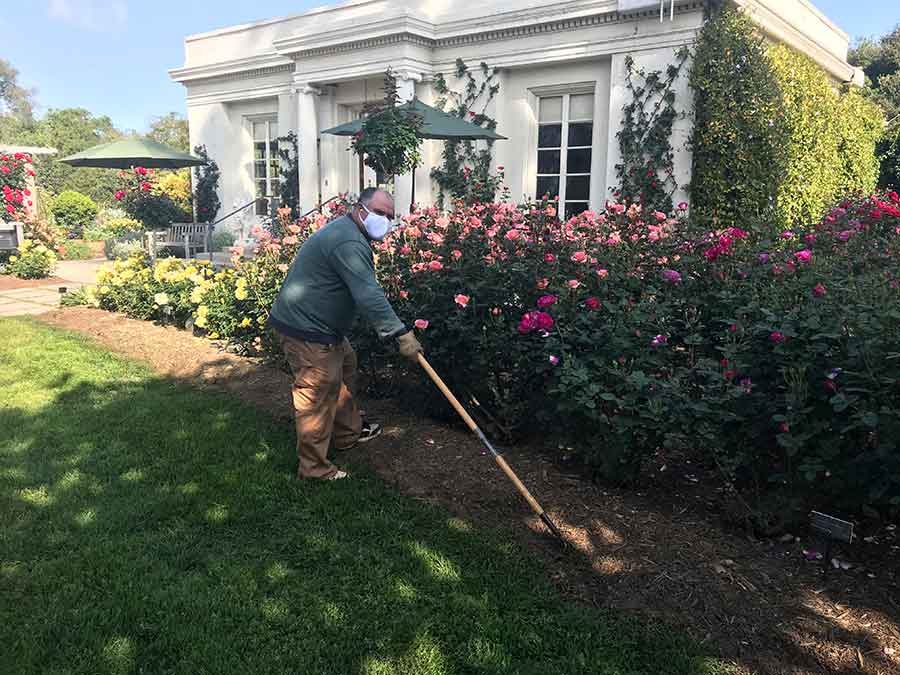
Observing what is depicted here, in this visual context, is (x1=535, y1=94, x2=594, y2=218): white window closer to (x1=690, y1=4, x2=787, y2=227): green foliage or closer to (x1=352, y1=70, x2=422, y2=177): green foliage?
(x1=690, y1=4, x2=787, y2=227): green foliage

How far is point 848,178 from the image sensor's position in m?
12.8

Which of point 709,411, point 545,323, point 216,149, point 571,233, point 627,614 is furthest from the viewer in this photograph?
point 216,149

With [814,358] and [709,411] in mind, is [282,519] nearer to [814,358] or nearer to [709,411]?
[709,411]

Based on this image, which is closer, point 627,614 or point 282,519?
point 627,614

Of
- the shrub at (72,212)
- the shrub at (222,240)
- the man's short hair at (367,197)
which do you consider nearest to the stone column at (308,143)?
the shrub at (222,240)

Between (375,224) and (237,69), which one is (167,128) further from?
(375,224)

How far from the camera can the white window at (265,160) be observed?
15834 mm

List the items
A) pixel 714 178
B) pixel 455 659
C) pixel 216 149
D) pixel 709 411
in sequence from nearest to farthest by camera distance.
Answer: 1. pixel 455 659
2. pixel 709 411
3. pixel 714 178
4. pixel 216 149

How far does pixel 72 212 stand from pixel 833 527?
24758 millimetres

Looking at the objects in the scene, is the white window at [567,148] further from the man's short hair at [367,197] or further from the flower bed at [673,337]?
the man's short hair at [367,197]

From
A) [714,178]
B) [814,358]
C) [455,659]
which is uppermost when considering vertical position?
[714,178]

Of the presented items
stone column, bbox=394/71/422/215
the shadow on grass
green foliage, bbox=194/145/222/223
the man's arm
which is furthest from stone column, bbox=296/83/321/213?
the man's arm

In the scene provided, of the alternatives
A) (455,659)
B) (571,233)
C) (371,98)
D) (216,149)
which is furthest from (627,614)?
(216,149)

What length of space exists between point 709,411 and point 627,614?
0.95 m
